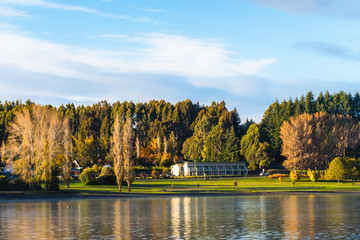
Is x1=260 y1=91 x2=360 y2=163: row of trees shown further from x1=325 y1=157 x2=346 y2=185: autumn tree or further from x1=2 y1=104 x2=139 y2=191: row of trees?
x1=2 y1=104 x2=139 y2=191: row of trees

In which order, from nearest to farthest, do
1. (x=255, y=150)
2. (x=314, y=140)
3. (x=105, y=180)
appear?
1. (x=105, y=180)
2. (x=314, y=140)
3. (x=255, y=150)

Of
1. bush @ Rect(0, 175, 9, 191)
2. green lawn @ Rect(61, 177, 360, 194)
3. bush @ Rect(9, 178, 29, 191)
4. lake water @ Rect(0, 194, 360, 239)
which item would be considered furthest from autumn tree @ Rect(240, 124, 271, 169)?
lake water @ Rect(0, 194, 360, 239)

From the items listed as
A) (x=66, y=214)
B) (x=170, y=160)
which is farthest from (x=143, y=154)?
(x=66, y=214)

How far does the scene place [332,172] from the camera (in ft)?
337

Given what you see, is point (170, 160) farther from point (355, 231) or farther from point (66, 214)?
point (355, 231)

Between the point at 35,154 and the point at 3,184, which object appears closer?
the point at 3,184

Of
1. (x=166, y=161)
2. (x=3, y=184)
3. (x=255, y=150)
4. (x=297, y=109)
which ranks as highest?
(x=297, y=109)

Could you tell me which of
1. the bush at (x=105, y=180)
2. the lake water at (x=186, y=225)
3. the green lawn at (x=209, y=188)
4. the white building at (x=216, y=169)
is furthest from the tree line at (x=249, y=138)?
the lake water at (x=186, y=225)

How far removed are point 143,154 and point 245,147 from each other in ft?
130

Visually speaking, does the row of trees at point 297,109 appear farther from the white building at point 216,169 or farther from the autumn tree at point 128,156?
the autumn tree at point 128,156

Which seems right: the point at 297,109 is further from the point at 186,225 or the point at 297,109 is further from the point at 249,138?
the point at 186,225

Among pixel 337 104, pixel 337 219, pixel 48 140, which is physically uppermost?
pixel 337 104

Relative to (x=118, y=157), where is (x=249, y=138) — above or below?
above

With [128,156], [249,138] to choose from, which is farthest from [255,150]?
[128,156]
